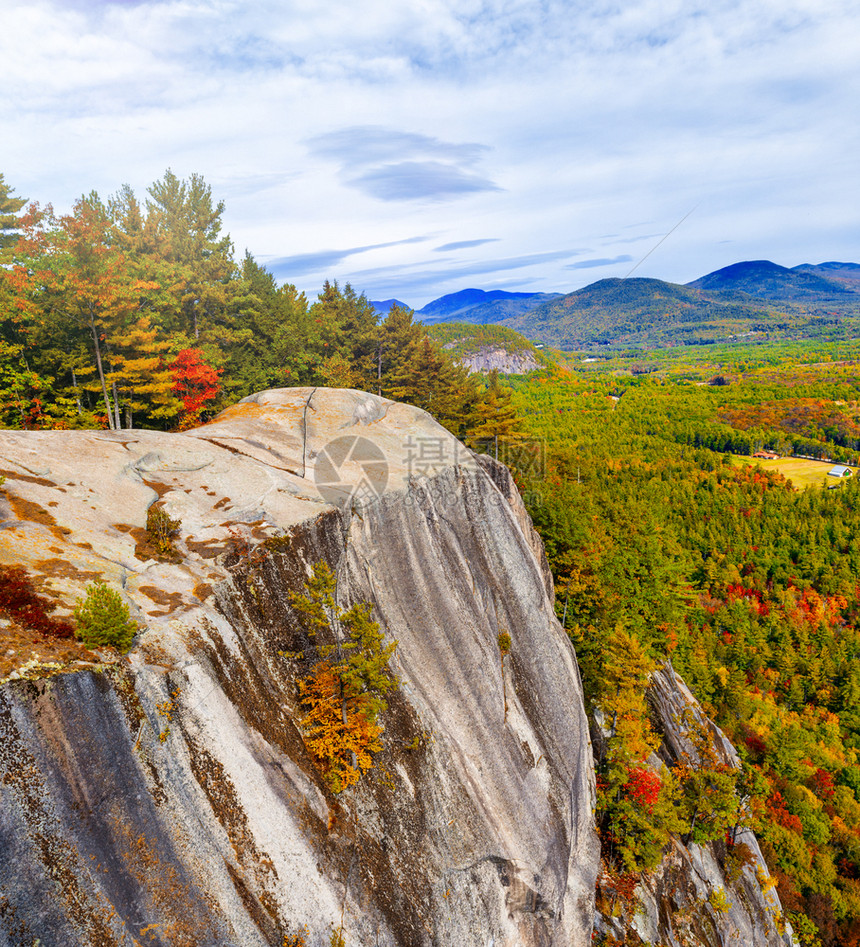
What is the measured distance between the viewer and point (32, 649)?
8703 mm

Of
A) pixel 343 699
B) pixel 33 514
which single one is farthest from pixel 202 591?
pixel 33 514

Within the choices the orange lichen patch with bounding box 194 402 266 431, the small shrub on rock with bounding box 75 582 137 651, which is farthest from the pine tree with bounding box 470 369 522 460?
the small shrub on rock with bounding box 75 582 137 651

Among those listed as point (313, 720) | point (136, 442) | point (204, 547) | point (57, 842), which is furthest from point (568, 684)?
point (136, 442)

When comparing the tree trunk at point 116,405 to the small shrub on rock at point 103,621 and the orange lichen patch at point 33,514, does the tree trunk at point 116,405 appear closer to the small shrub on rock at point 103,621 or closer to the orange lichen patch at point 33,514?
the orange lichen patch at point 33,514

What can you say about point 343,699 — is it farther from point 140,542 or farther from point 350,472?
point 350,472

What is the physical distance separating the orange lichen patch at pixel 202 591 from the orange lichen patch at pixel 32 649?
297 cm

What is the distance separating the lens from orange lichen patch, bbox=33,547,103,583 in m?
10.9

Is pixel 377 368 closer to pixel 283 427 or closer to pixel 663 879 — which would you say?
pixel 283 427

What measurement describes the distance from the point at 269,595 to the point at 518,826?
12519 millimetres

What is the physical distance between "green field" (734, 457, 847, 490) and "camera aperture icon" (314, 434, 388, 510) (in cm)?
15619

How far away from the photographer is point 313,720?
12727 millimetres

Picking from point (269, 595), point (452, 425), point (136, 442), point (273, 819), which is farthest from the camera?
point (452, 425)

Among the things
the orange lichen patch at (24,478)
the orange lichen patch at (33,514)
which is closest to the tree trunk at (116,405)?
the orange lichen patch at (24,478)

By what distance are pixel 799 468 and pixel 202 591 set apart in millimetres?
197034
